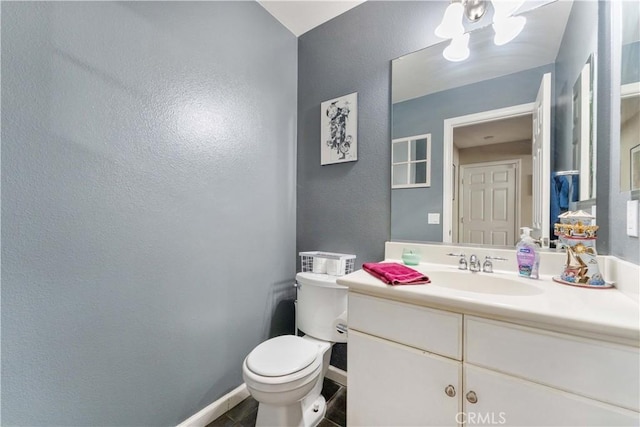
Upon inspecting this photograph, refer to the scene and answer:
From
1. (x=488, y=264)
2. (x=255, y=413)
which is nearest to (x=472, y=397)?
(x=488, y=264)

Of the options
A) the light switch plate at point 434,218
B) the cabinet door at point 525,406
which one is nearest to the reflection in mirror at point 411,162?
the light switch plate at point 434,218

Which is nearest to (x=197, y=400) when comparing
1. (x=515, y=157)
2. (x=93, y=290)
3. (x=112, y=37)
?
(x=93, y=290)

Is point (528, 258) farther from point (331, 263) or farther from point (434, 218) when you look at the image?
point (331, 263)

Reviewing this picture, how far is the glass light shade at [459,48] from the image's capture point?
1.32 m

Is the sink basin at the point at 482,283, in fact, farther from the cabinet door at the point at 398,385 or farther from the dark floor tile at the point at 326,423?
the dark floor tile at the point at 326,423

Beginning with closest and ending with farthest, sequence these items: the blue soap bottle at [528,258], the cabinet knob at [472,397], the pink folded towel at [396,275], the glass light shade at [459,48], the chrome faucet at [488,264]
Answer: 1. the cabinet knob at [472,397]
2. the pink folded towel at [396,275]
3. the blue soap bottle at [528,258]
4. the chrome faucet at [488,264]
5. the glass light shade at [459,48]

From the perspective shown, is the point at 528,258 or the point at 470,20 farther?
the point at 470,20

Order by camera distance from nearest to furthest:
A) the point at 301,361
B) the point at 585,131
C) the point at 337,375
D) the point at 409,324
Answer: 1. the point at 409,324
2. the point at 585,131
3. the point at 301,361
4. the point at 337,375

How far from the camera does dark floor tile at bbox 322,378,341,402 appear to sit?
1566 millimetres

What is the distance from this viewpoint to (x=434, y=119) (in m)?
1.44

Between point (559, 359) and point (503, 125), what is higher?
point (503, 125)

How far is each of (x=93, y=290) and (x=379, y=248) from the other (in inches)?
55.2

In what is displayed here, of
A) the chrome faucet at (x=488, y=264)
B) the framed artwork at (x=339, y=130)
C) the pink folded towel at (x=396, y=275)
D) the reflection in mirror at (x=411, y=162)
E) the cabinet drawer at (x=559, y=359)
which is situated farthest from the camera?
the framed artwork at (x=339, y=130)

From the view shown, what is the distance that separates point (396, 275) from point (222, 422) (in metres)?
1.27
